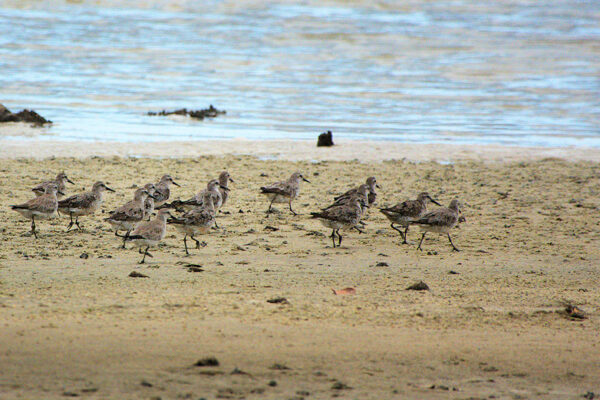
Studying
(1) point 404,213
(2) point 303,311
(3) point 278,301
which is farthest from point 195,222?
(2) point 303,311

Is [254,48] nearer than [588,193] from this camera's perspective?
No

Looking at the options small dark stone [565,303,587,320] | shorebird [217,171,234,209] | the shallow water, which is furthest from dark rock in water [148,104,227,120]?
small dark stone [565,303,587,320]

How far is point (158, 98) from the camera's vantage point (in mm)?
28203

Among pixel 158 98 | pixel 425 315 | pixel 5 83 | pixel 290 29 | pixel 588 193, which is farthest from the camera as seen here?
pixel 290 29

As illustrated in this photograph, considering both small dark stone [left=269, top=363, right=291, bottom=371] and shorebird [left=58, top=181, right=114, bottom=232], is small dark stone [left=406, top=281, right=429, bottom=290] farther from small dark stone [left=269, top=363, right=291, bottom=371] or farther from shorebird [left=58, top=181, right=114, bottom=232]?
shorebird [left=58, top=181, right=114, bottom=232]

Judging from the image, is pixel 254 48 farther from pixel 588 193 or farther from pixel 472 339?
pixel 472 339

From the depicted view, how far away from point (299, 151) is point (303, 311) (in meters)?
11.3

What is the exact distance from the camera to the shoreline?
60.2ft

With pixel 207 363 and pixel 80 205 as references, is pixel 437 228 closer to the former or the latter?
pixel 80 205

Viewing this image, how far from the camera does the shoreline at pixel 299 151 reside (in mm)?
18359

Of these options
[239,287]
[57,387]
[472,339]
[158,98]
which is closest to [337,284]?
[239,287]

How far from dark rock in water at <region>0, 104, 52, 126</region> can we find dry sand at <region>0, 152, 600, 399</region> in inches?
311

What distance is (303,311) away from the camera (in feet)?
27.1

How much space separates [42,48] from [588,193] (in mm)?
32123
